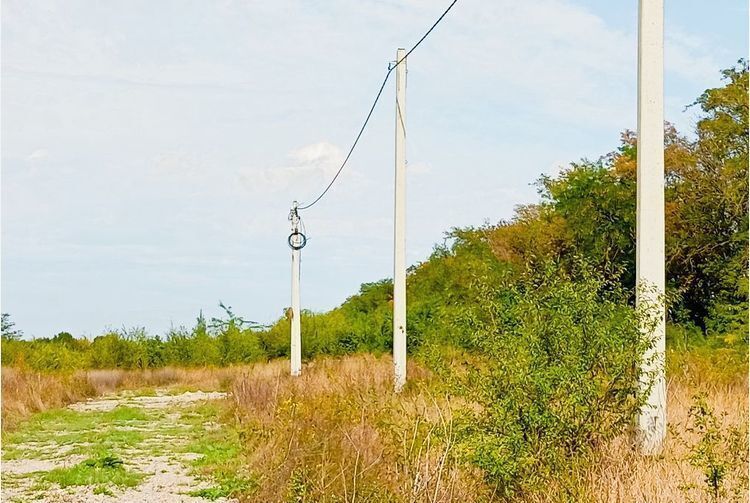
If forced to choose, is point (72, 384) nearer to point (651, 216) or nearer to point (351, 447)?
point (351, 447)

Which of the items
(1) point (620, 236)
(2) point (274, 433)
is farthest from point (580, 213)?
(2) point (274, 433)

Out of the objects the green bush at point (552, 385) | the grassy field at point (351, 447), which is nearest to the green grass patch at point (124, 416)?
the grassy field at point (351, 447)

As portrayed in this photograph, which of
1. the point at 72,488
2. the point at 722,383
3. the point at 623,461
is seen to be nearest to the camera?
the point at 623,461

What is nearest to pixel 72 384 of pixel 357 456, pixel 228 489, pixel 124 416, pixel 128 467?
pixel 124 416

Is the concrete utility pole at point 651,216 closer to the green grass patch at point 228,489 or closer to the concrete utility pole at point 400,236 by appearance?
the green grass patch at point 228,489

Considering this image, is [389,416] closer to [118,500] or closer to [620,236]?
[118,500]

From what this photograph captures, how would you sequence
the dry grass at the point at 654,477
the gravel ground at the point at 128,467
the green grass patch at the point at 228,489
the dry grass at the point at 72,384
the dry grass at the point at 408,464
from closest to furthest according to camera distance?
the dry grass at the point at 654,477 < the dry grass at the point at 408,464 < the green grass patch at the point at 228,489 < the gravel ground at the point at 128,467 < the dry grass at the point at 72,384

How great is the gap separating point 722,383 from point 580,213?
13.5 metres

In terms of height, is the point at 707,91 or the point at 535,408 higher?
the point at 707,91

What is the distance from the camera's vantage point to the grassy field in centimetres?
701

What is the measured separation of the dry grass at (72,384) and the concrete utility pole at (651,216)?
11.9m

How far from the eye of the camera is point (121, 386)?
91.2 ft

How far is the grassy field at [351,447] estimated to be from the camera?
701cm

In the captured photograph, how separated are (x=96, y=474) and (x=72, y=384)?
530 inches
